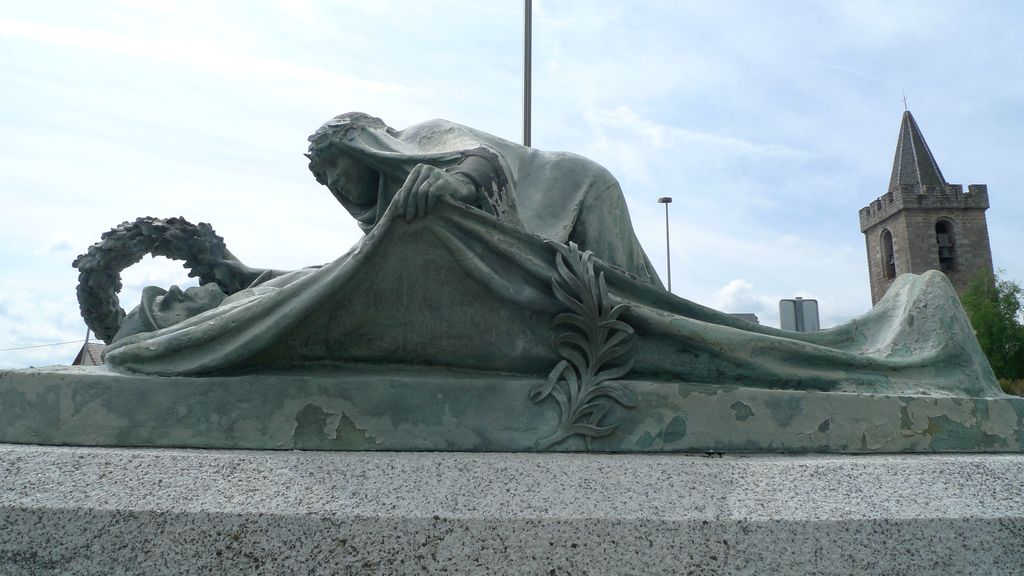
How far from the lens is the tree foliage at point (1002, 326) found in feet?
99.9

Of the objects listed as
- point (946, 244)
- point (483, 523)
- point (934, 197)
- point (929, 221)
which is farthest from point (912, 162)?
point (483, 523)

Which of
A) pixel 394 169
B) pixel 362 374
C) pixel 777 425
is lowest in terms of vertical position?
pixel 777 425

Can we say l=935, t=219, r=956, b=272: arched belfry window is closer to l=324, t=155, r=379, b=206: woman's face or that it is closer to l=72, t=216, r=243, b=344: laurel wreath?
l=324, t=155, r=379, b=206: woman's face

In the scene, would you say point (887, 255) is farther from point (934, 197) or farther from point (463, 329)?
point (463, 329)

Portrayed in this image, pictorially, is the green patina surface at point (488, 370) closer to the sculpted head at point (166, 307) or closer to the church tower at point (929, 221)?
the sculpted head at point (166, 307)

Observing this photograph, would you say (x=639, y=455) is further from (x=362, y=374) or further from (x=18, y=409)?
(x=18, y=409)

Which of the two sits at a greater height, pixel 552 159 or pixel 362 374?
pixel 552 159

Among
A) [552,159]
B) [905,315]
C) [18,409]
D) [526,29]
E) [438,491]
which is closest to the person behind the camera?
[438,491]

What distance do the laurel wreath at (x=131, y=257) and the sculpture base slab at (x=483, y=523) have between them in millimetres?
1274

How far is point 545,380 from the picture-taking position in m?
2.24

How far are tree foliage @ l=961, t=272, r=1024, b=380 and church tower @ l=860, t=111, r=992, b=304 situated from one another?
10.6m

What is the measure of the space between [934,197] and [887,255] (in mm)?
5016

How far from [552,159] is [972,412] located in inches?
72.9

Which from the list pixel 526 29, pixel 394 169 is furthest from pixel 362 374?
pixel 526 29
